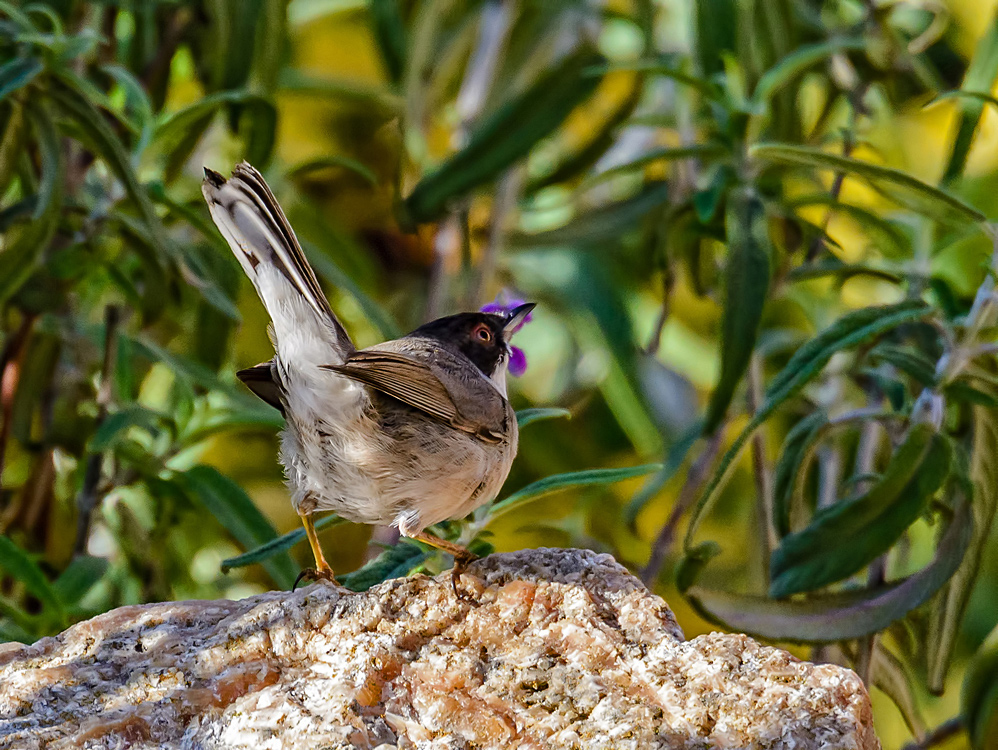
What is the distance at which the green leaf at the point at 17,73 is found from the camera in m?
3.11

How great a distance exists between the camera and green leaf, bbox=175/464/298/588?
3266 millimetres

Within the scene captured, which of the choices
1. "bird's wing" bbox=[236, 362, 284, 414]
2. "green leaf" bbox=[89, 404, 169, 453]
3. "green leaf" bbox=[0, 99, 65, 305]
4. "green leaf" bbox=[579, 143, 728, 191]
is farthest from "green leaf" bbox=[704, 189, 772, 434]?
"green leaf" bbox=[0, 99, 65, 305]

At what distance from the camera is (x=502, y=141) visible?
4.49m

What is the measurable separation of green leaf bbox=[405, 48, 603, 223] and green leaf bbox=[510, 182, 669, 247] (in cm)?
60

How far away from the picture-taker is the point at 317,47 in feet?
20.6

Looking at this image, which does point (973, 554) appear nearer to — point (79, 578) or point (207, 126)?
point (79, 578)

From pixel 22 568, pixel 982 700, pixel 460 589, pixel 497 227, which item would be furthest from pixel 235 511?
pixel 982 700

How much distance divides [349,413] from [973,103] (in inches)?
94.2

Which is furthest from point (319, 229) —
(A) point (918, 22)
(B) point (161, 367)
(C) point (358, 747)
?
(C) point (358, 747)

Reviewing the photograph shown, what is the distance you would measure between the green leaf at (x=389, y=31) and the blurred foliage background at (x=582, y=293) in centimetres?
2

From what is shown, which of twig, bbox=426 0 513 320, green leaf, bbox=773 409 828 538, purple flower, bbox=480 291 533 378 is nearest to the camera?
green leaf, bbox=773 409 828 538

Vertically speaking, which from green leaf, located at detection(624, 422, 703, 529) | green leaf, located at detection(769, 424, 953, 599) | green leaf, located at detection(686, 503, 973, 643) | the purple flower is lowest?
green leaf, located at detection(624, 422, 703, 529)

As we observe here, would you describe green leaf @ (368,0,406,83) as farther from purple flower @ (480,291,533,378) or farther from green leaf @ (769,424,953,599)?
green leaf @ (769,424,953,599)

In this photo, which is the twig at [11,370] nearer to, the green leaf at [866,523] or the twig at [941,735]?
the green leaf at [866,523]
